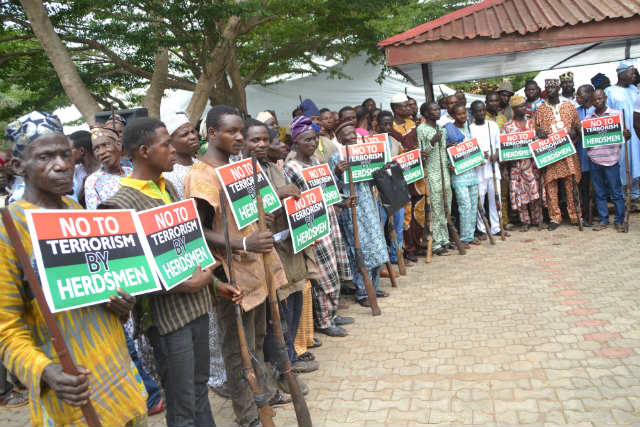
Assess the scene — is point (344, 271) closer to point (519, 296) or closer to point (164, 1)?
point (519, 296)

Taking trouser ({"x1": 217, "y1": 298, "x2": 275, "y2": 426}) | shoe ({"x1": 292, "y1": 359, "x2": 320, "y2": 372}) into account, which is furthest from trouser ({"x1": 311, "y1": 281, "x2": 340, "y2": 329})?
trouser ({"x1": 217, "y1": 298, "x2": 275, "y2": 426})

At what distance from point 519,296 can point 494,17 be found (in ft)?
17.3

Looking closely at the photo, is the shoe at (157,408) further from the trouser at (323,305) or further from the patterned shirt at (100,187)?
the trouser at (323,305)

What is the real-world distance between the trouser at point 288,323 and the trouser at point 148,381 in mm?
887

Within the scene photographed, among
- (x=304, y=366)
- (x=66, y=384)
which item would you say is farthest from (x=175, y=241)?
(x=304, y=366)

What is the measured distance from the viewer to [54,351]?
1.93m

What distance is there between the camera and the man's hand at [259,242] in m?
3.02

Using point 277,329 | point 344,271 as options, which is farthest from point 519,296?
point 277,329

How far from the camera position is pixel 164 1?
8.20 metres

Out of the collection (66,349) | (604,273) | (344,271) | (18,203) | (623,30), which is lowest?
(604,273)

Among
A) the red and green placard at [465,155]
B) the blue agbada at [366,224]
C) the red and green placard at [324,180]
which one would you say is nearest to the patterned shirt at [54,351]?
the red and green placard at [324,180]

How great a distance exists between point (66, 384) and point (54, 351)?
23 centimetres

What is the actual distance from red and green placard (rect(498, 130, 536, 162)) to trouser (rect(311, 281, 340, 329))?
455cm

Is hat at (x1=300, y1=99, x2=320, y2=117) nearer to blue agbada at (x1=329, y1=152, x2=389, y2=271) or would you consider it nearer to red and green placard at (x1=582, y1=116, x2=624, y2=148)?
blue agbada at (x1=329, y1=152, x2=389, y2=271)
